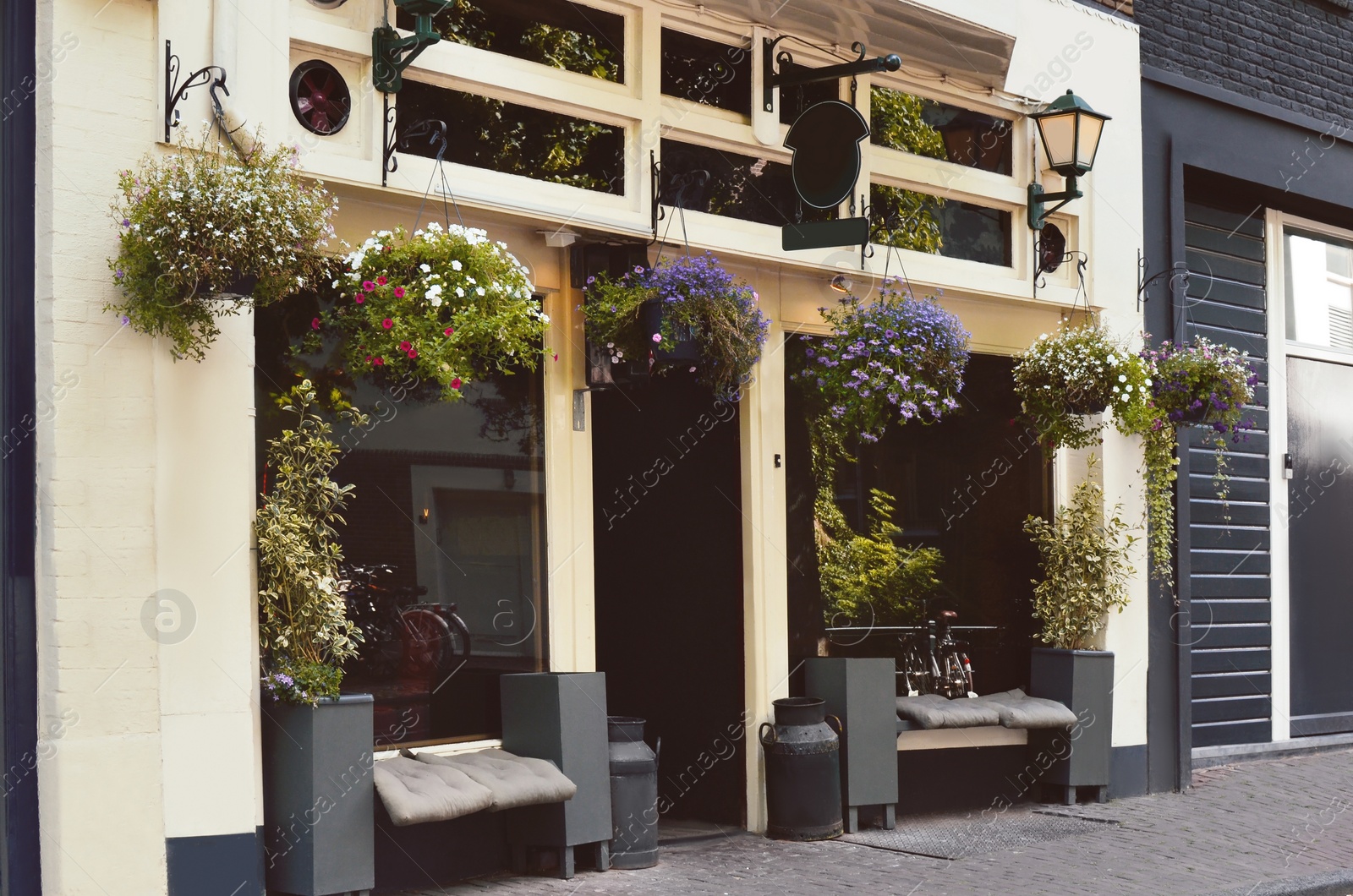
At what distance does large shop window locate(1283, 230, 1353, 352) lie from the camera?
40.0 ft

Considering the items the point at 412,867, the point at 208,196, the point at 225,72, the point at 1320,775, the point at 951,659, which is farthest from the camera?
the point at 1320,775

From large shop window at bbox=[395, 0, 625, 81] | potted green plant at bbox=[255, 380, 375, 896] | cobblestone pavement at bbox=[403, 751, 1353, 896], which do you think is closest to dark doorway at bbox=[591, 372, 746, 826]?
cobblestone pavement at bbox=[403, 751, 1353, 896]

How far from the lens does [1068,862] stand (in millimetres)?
7824

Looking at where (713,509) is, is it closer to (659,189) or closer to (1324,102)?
(659,189)

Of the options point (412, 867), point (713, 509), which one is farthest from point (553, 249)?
point (412, 867)

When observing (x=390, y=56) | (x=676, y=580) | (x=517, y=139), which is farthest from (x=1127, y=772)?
(x=390, y=56)

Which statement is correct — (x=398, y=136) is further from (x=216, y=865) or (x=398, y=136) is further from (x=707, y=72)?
(x=216, y=865)

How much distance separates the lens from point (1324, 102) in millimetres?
12070

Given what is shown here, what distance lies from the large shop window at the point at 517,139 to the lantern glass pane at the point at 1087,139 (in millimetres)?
3393

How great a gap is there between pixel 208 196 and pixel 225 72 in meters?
0.97

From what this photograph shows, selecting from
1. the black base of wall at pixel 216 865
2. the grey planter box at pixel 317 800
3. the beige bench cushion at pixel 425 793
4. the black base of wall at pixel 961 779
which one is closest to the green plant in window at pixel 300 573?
the grey planter box at pixel 317 800

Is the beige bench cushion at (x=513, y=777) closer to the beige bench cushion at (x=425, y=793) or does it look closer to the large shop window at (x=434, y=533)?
the beige bench cushion at (x=425, y=793)

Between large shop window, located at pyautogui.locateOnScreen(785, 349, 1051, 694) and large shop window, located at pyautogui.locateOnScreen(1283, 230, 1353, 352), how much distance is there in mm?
3624

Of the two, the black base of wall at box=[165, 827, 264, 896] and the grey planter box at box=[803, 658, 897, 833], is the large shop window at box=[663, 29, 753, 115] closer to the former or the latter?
the grey planter box at box=[803, 658, 897, 833]
